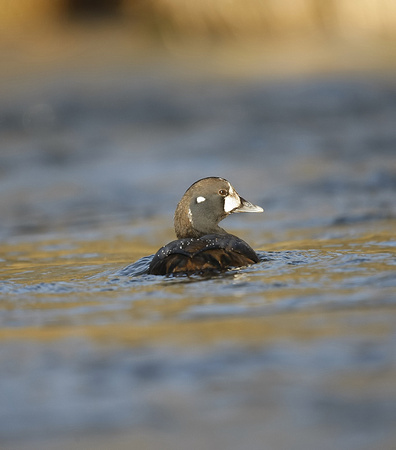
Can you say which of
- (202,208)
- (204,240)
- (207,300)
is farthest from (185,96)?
(207,300)

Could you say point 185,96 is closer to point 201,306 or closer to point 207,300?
point 207,300

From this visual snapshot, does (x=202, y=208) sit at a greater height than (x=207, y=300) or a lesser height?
greater

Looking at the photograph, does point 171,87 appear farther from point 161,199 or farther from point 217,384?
point 217,384

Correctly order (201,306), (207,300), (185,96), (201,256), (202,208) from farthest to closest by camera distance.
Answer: (185,96)
(202,208)
(201,256)
(207,300)
(201,306)

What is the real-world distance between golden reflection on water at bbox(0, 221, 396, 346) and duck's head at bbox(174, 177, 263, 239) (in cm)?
54

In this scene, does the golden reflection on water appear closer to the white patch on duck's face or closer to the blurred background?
the white patch on duck's face

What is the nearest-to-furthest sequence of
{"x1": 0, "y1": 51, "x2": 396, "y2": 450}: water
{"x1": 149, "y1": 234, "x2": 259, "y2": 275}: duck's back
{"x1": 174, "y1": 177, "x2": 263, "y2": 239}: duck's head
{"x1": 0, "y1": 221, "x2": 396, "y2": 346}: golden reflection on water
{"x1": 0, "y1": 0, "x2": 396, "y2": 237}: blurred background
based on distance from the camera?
{"x1": 0, "y1": 51, "x2": 396, "y2": 450}: water → {"x1": 0, "y1": 221, "x2": 396, "y2": 346}: golden reflection on water → {"x1": 149, "y1": 234, "x2": 259, "y2": 275}: duck's back → {"x1": 174, "y1": 177, "x2": 263, "y2": 239}: duck's head → {"x1": 0, "y1": 0, "x2": 396, "y2": 237}: blurred background

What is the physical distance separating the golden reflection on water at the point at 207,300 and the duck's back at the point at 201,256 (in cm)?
11

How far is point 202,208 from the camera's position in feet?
26.3

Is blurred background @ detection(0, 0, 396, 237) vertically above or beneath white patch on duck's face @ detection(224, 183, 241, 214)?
above

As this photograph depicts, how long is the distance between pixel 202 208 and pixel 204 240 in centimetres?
86

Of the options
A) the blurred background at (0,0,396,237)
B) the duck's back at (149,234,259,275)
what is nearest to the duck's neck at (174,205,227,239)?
the duck's back at (149,234,259,275)

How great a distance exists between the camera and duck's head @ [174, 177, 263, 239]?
314 inches

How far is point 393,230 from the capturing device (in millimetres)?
9211
